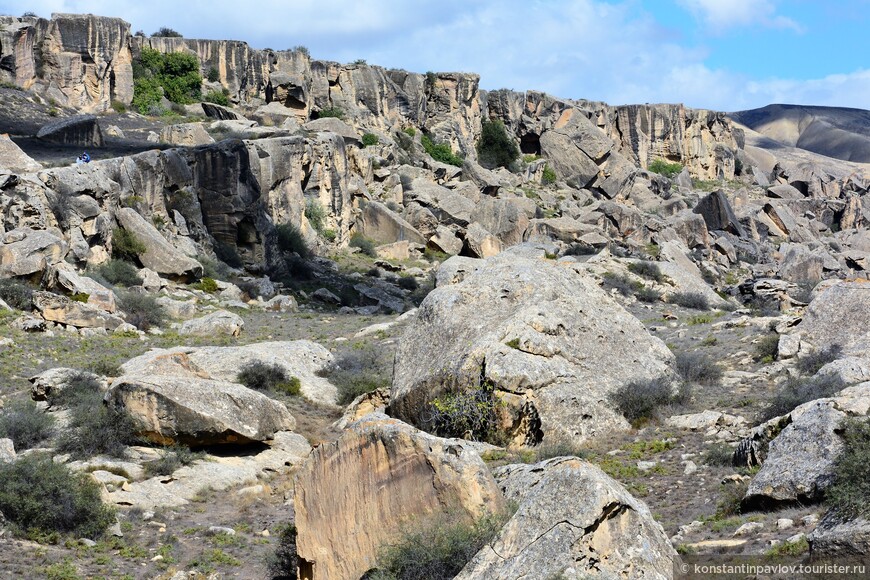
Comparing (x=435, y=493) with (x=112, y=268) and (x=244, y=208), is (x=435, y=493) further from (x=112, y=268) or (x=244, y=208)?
(x=244, y=208)

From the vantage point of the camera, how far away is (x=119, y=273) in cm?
2908

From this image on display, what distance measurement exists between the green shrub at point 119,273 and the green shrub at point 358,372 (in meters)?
9.64

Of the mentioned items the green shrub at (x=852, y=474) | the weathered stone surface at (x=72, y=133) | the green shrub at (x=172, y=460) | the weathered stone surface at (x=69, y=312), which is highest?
the weathered stone surface at (x=72, y=133)

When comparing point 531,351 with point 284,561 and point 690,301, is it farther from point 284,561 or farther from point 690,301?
point 690,301

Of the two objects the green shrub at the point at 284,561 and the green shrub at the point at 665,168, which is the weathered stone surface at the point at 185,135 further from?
the green shrub at the point at 665,168

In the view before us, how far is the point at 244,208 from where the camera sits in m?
37.8

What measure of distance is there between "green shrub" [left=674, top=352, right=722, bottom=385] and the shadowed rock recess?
0.07 m

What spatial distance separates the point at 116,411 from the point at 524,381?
5.91m

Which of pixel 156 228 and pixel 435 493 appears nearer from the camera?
pixel 435 493

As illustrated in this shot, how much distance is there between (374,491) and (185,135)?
36.6 metres

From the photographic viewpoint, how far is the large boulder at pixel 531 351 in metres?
14.9

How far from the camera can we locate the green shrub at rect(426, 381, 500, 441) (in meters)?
14.9

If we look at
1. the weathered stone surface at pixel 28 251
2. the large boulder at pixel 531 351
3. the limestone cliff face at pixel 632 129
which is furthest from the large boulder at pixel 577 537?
the limestone cliff face at pixel 632 129

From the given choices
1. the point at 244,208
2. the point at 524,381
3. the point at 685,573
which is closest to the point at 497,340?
the point at 524,381
